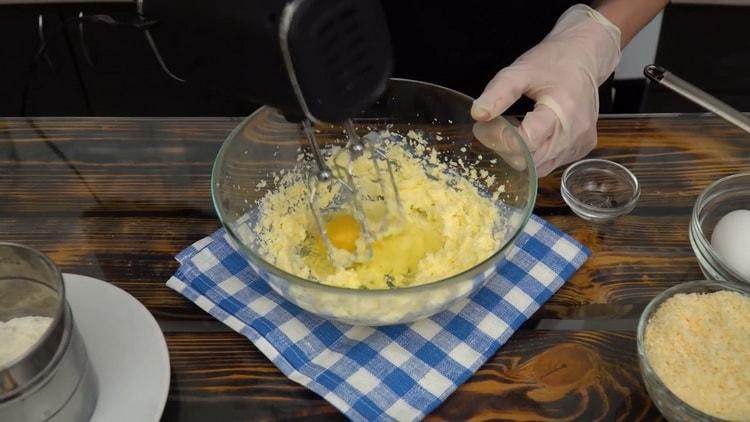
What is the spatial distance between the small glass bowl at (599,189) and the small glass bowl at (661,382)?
0.59 ft

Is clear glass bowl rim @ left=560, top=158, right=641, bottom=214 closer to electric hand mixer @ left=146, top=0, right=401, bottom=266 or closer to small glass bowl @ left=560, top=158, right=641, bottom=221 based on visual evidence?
small glass bowl @ left=560, top=158, right=641, bottom=221

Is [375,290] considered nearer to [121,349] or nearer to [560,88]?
[121,349]

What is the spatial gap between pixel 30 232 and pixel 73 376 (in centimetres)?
34

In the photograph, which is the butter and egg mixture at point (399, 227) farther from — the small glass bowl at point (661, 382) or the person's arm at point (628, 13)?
the person's arm at point (628, 13)

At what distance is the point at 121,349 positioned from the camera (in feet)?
2.58

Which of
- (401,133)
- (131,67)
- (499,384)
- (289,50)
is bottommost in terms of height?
(131,67)

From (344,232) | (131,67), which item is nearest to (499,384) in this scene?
(344,232)

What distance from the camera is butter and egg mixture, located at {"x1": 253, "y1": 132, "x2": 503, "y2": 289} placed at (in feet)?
2.81

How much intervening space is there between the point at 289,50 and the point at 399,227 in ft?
1.19

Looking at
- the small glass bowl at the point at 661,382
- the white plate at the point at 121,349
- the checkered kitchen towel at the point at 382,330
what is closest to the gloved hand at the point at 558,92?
the checkered kitchen towel at the point at 382,330

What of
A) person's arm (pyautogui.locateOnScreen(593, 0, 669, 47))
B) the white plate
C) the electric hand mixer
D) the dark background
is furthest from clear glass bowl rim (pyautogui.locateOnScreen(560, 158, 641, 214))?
the dark background

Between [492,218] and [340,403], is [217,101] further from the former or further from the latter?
[340,403]

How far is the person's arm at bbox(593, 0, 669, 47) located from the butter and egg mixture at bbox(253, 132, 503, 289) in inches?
14.3

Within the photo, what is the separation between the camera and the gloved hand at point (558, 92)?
947 millimetres
